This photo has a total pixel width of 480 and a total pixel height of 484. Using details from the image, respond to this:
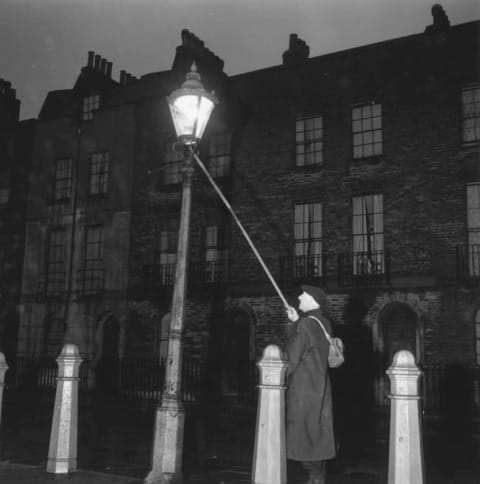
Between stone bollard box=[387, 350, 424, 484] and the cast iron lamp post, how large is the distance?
2335 mm

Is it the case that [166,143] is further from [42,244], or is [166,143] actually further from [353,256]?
[353,256]

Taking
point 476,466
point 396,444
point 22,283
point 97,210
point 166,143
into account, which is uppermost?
point 166,143

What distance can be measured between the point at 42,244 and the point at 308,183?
11794 mm

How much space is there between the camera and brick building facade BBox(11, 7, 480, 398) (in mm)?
19344

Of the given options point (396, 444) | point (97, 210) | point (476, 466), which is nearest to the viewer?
point (396, 444)

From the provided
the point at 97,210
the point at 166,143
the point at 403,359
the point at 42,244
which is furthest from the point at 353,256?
the point at 403,359

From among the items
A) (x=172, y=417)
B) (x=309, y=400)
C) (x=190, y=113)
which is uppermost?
(x=190, y=113)

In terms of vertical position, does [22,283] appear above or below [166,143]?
below

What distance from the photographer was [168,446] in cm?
659

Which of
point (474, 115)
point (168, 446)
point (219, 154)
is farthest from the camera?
point (219, 154)

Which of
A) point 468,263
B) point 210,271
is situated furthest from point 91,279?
point 468,263

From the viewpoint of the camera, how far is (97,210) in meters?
25.5

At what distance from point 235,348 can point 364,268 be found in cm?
538

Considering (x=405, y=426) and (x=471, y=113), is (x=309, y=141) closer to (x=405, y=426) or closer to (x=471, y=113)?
(x=471, y=113)
